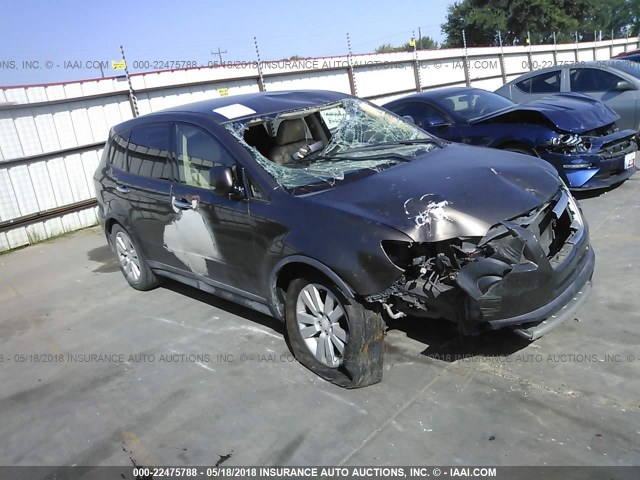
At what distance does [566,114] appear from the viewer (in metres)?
6.57

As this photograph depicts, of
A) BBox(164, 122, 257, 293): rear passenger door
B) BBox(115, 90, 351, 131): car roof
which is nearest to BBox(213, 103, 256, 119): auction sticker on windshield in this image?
BBox(115, 90, 351, 131): car roof

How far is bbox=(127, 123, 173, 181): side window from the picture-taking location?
15.3 feet

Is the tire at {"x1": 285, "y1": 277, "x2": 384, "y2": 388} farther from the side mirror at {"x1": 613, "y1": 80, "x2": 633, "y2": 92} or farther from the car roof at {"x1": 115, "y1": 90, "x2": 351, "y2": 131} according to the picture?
the side mirror at {"x1": 613, "y1": 80, "x2": 633, "y2": 92}

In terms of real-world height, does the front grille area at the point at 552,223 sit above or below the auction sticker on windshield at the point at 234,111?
below

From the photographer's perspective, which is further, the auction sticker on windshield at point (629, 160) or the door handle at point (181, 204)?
the auction sticker on windshield at point (629, 160)

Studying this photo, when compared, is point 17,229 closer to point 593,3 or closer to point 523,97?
point 523,97

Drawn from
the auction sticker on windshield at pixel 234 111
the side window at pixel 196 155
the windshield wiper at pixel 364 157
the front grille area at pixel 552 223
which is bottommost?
the front grille area at pixel 552 223

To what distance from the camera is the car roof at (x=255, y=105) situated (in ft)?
14.1

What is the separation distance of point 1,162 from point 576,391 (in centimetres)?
836

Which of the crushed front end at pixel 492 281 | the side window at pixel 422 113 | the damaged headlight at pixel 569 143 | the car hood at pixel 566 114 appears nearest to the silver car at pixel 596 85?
the car hood at pixel 566 114

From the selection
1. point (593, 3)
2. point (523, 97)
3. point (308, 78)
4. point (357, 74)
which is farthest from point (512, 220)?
point (593, 3)

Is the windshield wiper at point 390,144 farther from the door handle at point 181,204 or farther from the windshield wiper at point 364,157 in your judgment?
the door handle at point 181,204

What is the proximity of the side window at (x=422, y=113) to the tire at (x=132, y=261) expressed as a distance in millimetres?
4052

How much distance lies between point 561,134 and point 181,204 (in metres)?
4.50
